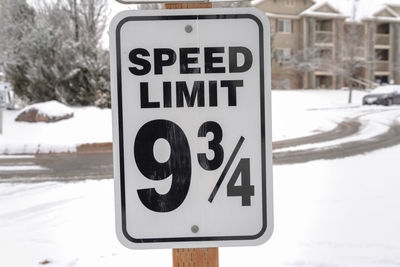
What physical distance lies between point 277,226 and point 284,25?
34.4 m

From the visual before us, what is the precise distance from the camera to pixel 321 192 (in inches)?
260

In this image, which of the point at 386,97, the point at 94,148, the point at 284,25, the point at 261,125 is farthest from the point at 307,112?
the point at 261,125

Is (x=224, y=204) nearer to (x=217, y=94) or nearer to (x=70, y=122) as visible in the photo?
(x=217, y=94)

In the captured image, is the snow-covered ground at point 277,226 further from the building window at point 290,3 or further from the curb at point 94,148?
the building window at point 290,3

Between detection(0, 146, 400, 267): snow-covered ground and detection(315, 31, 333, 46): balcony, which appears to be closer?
detection(0, 146, 400, 267): snow-covered ground

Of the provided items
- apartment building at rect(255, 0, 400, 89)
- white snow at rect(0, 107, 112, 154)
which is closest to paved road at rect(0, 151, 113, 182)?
white snow at rect(0, 107, 112, 154)

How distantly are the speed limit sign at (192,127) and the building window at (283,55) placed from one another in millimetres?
Result: 36124

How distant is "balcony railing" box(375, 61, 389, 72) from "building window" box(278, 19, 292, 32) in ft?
32.5

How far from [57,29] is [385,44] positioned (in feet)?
107

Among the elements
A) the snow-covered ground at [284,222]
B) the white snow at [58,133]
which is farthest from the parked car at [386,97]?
the snow-covered ground at [284,222]

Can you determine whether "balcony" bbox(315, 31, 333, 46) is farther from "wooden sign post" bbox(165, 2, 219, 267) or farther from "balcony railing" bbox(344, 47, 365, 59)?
"wooden sign post" bbox(165, 2, 219, 267)

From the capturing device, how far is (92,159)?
10422mm

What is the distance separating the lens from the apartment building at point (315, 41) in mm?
35938

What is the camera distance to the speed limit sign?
55.8 inches
